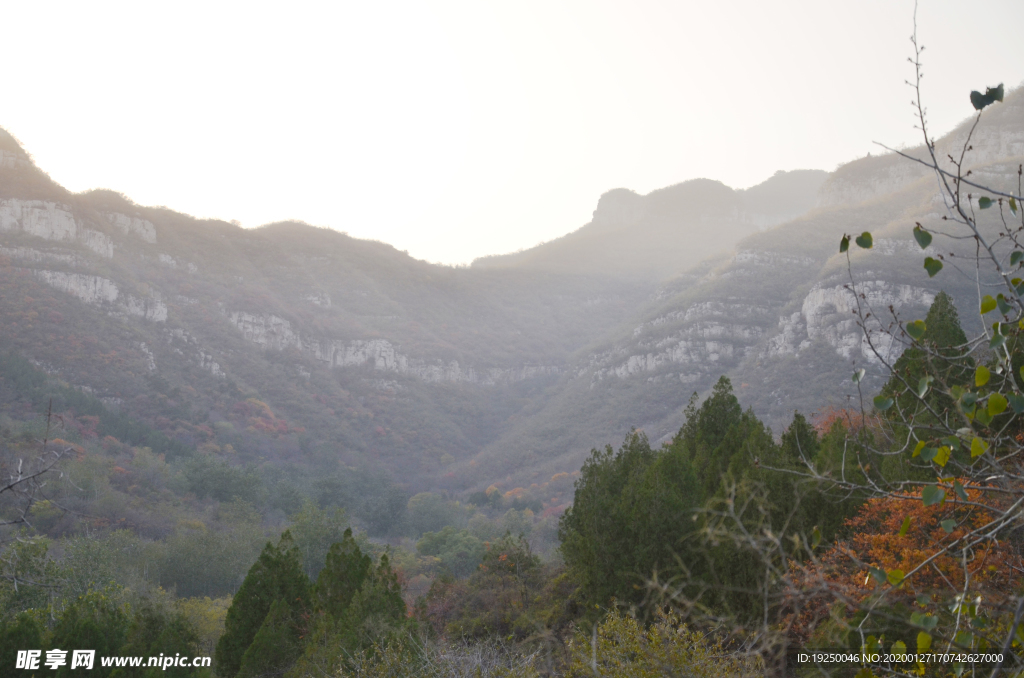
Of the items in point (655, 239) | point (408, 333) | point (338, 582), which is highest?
point (655, 239)

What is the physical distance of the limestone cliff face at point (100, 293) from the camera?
72688 mm

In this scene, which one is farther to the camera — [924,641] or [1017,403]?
[1017,403]

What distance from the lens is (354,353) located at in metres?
105

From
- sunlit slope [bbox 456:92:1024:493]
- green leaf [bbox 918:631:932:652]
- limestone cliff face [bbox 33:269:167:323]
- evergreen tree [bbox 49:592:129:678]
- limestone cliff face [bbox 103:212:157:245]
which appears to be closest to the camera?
green leaf [bbox 918:631:932:652]

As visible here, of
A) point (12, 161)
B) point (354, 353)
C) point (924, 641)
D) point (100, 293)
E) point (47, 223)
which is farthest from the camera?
point (354, 353)

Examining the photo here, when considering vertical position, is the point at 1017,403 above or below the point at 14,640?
above

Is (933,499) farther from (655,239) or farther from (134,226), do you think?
(655,239)

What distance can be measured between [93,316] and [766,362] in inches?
3098

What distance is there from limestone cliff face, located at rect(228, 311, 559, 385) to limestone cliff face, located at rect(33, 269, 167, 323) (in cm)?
1468

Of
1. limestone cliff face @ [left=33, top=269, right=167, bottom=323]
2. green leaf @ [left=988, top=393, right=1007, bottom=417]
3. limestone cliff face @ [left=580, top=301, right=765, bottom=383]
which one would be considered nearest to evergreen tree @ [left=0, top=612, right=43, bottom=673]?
green leaf @ [left=988, top=393, right=1007, bottom=417]

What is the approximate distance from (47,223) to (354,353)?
4560 cm

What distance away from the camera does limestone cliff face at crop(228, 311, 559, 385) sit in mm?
98125

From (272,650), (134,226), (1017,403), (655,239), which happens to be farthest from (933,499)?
(655,239)

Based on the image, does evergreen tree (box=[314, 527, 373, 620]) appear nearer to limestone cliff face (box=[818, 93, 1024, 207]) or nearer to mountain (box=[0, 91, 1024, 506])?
mountain (box=[0, 91, 1024, 506])
